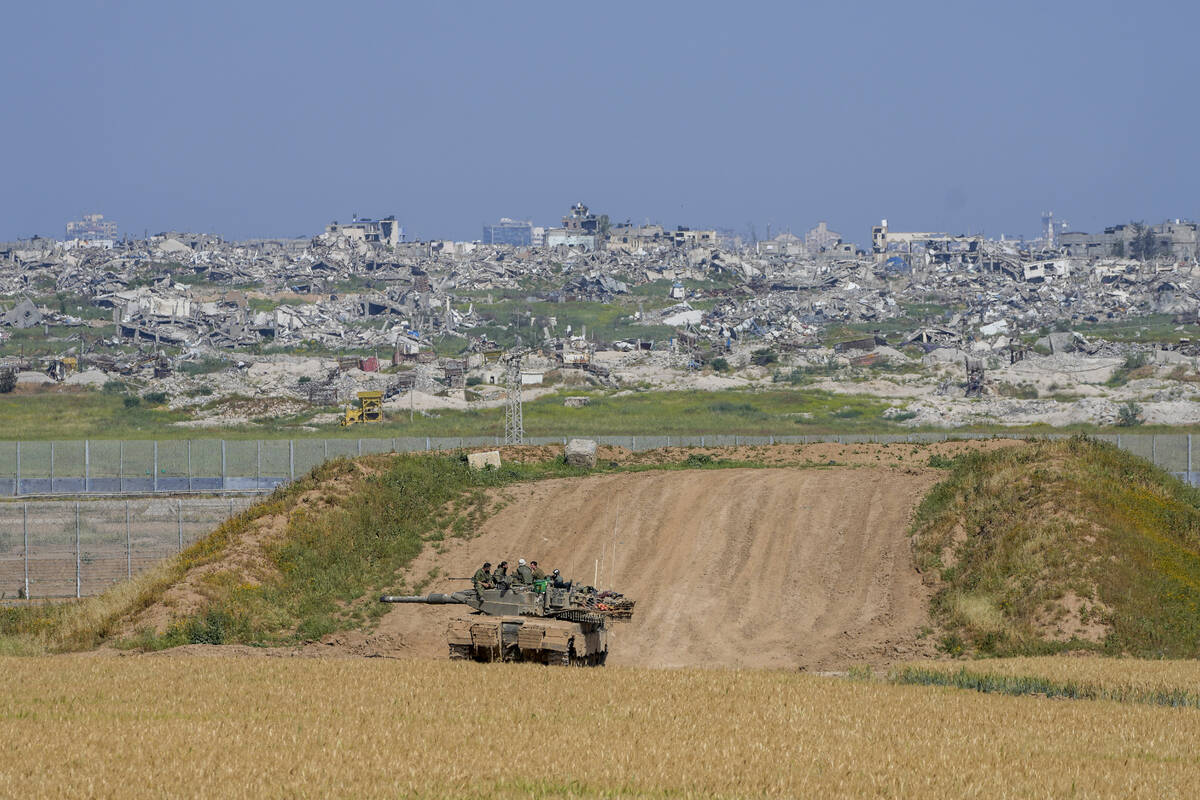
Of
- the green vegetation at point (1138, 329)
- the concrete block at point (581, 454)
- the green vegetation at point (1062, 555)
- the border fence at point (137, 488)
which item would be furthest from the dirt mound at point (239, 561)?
the green vegetation at point (1138, 329)

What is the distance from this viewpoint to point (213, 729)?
2261 cm

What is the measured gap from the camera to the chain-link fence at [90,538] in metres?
48.9

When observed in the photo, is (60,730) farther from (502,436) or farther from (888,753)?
(502,436)

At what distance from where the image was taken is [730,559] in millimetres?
44031

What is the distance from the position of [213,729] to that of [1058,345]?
124260 mm

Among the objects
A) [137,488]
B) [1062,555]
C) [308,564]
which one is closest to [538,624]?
[308,564]

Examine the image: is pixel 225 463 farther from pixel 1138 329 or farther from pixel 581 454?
pixel 1138 329

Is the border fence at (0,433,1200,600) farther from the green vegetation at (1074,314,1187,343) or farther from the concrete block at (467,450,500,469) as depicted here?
the green vegetation at (1074,314,1187,343)

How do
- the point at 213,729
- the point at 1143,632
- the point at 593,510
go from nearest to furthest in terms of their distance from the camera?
the point at 213,729
the point at 1143,632
the point at 593,510

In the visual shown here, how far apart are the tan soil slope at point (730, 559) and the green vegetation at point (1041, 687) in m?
4.97

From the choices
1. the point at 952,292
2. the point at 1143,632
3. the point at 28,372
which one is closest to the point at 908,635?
A: the point at 1143,632

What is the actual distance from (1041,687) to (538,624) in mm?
10666

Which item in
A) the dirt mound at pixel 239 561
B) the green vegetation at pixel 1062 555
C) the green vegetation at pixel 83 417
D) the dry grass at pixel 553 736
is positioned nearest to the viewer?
the dry grass at pixel 553 736

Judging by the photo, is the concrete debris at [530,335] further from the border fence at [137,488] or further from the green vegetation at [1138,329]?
the border fence at [137,488]
